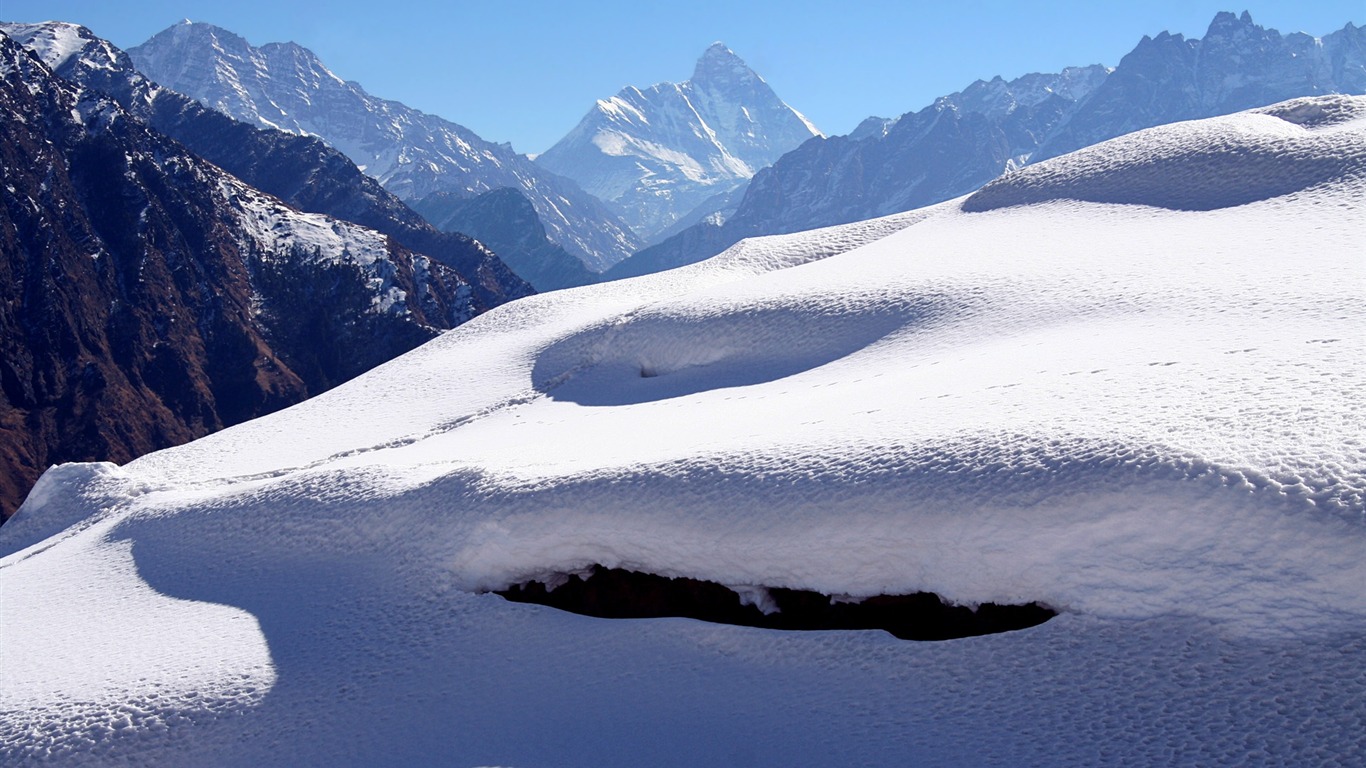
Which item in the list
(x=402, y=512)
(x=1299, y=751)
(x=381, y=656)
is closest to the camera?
(x=1299, y=751)

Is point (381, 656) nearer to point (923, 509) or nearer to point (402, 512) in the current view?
point (402, 512)

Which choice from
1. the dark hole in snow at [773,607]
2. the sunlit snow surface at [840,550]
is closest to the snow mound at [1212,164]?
the sunlit snow surface at [840,550]

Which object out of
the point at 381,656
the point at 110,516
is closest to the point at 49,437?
the point at 110,516

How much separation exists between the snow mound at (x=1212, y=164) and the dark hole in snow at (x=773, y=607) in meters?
17.6

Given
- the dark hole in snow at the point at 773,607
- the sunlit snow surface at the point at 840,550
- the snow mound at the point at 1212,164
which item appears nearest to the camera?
the sunlit snow surface at the point at 840,550

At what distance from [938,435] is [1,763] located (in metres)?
12.5

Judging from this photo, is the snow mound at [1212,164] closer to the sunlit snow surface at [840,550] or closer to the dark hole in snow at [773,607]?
the sunlit snow surface at [840,550]

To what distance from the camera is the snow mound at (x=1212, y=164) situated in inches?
947

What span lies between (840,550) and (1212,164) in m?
19.9

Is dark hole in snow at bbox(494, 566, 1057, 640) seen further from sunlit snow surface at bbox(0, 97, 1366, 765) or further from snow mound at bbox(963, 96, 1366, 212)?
snow mound at bbox(963, 96, 1366, 212)

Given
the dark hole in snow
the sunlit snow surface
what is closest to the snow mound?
the sunlit snow surface

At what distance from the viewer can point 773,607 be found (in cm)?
1243

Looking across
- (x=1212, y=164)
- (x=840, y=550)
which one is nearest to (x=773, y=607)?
(x=840, y=550)

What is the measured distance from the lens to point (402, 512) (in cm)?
1572
